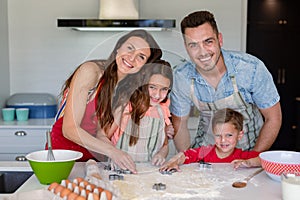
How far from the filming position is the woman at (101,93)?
1.37m

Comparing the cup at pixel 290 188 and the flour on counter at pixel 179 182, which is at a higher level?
the cup at pixel 290 188

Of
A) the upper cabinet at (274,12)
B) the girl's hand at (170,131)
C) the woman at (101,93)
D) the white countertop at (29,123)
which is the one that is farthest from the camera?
the upper cabinet at (274,12)

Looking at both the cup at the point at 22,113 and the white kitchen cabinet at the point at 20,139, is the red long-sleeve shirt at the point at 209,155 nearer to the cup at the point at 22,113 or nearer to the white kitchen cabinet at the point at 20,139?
the white kitchen cabinet at the point at 20,139

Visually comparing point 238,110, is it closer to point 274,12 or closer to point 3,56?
point 3,56

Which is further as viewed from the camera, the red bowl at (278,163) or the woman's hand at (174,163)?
the woman's hand at (174,163)

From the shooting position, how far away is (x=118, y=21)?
2.48 metres

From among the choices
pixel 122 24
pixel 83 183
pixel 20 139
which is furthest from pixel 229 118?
pixel 20 139

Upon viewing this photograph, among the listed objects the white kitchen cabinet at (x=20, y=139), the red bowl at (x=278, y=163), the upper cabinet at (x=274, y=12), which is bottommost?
the white kitchen cabinet at (x=20, y=139)

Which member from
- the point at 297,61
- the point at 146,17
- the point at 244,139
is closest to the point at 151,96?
the point at 244,139

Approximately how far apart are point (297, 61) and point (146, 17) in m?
2.33

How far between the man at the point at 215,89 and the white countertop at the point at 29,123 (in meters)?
1.33

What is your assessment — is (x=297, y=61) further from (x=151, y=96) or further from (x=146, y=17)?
(x=151, y=96)

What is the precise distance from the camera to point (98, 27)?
255cm

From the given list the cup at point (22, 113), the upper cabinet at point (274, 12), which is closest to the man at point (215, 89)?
the cup at point (22, 113)
